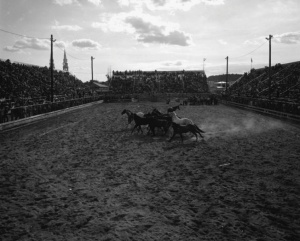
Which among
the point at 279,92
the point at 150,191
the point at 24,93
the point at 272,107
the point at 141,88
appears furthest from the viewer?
the point at 141,88

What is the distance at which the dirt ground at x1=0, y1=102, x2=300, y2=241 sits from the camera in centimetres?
483

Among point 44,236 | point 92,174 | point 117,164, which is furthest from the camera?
point 117,164

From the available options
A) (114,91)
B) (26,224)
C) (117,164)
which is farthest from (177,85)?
(26,224)

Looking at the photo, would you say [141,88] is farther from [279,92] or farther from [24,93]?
[24,93]

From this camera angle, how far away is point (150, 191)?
6.56 meters

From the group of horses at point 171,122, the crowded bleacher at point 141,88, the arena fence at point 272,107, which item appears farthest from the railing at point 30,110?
the arena fence at point 272,107

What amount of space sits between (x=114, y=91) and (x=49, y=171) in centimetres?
4896

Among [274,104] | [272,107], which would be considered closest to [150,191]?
[274,104]

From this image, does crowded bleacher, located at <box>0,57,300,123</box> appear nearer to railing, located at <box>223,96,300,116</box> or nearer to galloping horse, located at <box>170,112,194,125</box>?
railing, located at <box>223,96,300,116</box>

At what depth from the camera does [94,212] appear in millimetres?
5480

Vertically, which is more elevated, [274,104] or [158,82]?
[158,82]

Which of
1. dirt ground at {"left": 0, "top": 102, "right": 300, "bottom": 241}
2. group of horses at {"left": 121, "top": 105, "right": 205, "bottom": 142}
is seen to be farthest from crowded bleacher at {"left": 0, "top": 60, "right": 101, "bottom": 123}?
group of horses at {"left": 121, "top": 105, "right": 205, "bottom": 142}

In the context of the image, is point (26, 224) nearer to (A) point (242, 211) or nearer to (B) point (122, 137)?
(A) point (242, 211)

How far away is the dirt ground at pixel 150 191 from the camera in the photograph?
4.83m
